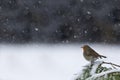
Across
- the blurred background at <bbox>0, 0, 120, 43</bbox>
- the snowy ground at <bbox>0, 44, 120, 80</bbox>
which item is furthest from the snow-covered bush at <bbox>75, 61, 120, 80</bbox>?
the blurred background at <bbox>0, 0, 120, 43</bbox>

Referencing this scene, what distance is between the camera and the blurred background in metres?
13.9

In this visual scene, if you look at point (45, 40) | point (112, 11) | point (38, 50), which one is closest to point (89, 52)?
point (38, 50)

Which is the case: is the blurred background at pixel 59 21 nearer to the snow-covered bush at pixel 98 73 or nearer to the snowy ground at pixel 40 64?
the snowy ground at pixel 40 64

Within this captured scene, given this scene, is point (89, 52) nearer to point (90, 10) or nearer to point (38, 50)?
point (38, 50)

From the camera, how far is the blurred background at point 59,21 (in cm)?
1387

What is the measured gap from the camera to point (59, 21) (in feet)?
47.6

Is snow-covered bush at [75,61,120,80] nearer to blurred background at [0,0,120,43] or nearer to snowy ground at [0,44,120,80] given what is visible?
snowy ground at [0,44,120,80]

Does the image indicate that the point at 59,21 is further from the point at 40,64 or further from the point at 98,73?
the point at 98,73

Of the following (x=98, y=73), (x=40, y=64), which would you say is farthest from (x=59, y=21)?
(x=98, y=73)

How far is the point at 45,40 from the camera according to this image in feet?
48.8

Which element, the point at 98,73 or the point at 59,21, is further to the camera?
the point at 59,21

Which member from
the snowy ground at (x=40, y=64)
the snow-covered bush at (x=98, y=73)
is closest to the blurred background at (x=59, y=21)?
the snowy ground at (x=40, y=64)

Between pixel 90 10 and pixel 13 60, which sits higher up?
pixel 90 10

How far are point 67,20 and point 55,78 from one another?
712 centimetres
